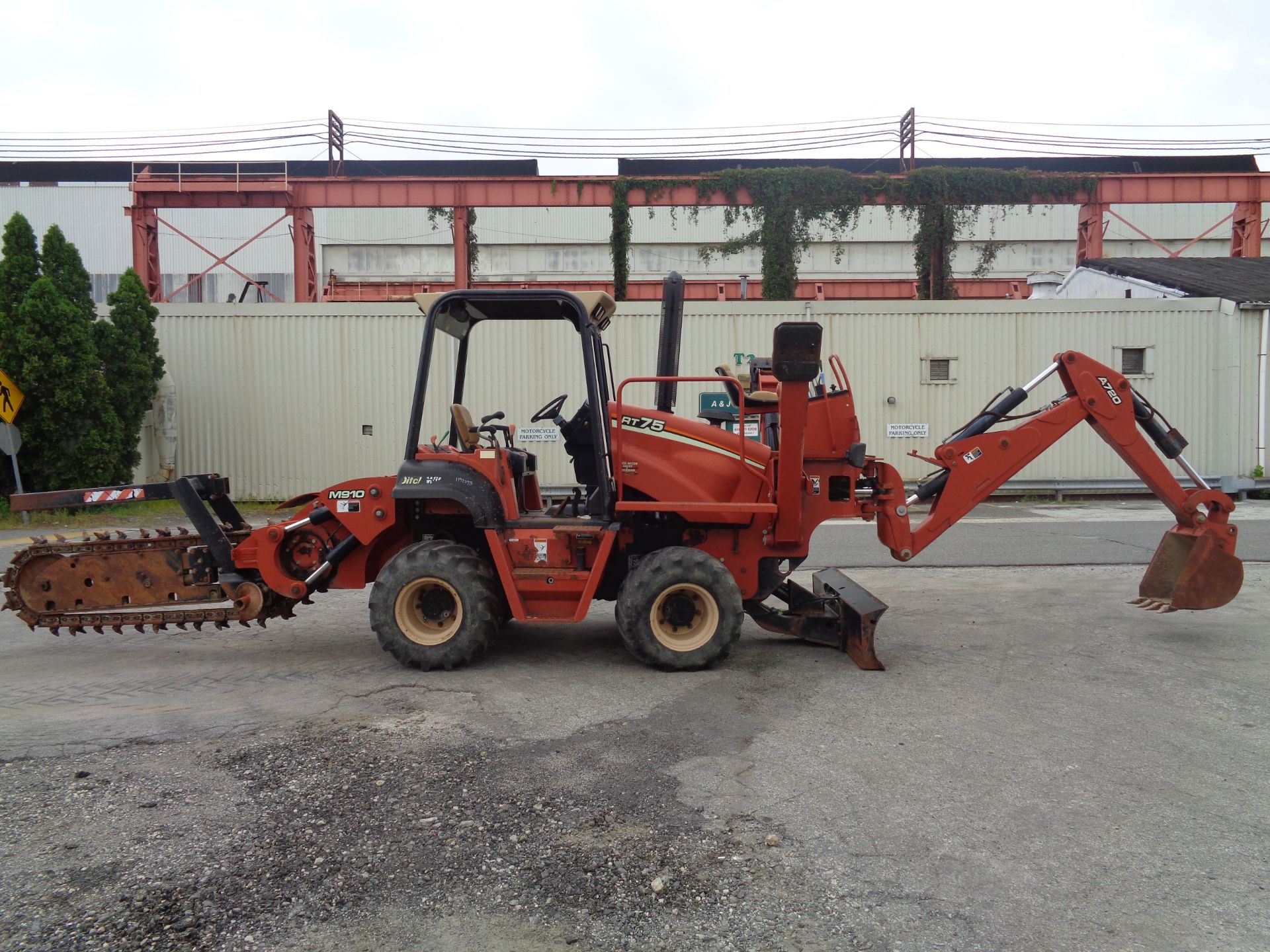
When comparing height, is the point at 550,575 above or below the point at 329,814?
above

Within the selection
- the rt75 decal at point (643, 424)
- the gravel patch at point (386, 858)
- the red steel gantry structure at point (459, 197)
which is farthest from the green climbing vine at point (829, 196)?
the gravel patch at point (386, 858)

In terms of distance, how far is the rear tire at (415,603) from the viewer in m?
6.21

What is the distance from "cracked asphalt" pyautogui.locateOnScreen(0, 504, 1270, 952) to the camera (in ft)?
10.6

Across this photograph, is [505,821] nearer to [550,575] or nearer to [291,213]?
[550,575]

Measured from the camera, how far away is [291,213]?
2536 centimetres

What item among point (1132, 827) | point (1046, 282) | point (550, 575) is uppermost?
point (1046, 282)

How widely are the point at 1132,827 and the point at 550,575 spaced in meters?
3.57

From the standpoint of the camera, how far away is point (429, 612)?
6379 millimetres

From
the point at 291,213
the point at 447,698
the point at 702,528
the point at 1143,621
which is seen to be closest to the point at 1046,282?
the point at 291,213

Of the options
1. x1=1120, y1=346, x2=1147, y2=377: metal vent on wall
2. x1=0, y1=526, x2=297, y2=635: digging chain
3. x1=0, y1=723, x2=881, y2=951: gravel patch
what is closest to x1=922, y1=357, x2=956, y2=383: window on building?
x1=1120, y1=346, x2=1147, y2=377: metal vent on wall

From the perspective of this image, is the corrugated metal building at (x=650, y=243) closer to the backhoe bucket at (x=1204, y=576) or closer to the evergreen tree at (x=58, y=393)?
the evergreen tree at (x=58, y=393)

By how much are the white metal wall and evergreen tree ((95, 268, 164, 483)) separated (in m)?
1.12

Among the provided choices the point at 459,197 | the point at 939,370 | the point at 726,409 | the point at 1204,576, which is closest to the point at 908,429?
the point at 939,370

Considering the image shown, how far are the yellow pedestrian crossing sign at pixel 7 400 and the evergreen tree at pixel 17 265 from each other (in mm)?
1362
